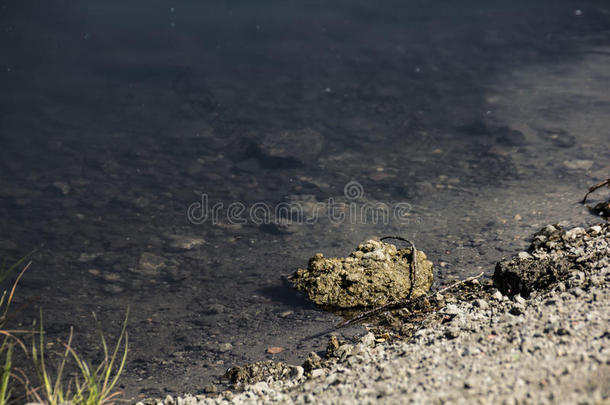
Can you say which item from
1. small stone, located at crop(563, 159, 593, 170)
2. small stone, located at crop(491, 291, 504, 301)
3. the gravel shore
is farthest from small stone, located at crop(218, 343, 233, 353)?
small stone, located at crop(563, 159, 593, 170)

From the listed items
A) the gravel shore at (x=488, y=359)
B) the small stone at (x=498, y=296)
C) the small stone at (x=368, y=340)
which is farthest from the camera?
the small stone at (x=498, y=296)

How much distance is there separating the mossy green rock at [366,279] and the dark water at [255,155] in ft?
0.55

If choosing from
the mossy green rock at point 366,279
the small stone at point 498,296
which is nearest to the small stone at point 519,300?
the small stone at point 498,296

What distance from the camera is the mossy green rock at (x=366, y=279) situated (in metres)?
3.45

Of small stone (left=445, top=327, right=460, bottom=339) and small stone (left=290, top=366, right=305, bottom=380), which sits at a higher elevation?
small stone (left=445, top=327, right=460, bottom=339)

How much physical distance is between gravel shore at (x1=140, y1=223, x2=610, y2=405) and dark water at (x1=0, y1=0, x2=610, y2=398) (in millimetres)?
452

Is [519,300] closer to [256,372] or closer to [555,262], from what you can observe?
[555,262]

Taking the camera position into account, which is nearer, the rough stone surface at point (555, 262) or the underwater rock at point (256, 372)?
the underwater rock at point (256, 372)

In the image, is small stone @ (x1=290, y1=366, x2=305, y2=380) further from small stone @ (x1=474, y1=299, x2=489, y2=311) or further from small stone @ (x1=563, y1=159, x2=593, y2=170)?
small stone @ (x1=563, y1=159, x2=593, y2=170)

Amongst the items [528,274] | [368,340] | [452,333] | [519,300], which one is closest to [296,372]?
[368,340]

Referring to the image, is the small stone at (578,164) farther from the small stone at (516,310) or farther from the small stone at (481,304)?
the small stone at (516,310)

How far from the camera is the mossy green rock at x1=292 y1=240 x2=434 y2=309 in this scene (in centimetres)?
345

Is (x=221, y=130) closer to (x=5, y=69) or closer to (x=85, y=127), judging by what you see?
(x=85, y=127)

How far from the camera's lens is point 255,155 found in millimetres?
6301
